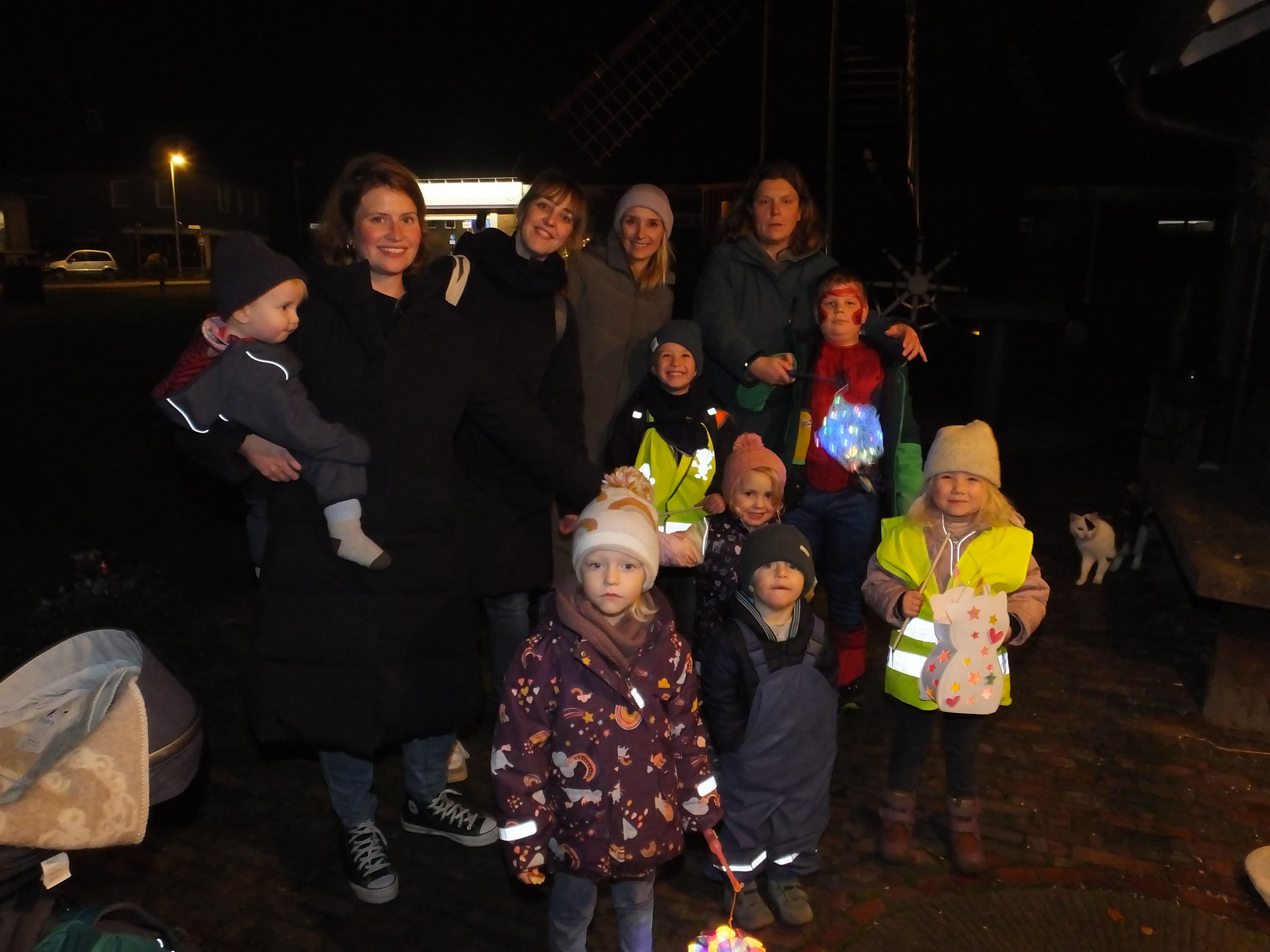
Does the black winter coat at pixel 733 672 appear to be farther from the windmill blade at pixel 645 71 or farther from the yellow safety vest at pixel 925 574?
the windmill blade at pixel 645 71

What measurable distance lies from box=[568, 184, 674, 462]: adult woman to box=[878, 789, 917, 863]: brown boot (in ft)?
6.30

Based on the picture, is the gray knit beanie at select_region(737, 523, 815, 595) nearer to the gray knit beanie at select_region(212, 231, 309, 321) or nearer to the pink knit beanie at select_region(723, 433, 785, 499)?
the pink knit beanie at select_region(723, 433, 785, 499)

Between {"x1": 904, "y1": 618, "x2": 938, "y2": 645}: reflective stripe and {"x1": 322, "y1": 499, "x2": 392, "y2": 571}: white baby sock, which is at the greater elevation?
{"x1": 322, "y1": 499, "x2": 392, "y2": 571}: white baby sock

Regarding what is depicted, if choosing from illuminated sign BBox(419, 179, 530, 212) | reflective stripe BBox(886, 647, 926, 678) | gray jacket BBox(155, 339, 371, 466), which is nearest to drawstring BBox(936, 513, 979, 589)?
reflective stripe BBox(886, 647, 926, 678)

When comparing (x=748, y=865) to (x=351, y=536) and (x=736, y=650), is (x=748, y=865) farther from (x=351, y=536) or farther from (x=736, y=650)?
(x=351, y=536)

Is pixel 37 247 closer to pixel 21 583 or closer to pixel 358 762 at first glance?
pixel 21 583

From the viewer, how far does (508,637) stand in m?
4.17

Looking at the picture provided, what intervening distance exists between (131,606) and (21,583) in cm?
102

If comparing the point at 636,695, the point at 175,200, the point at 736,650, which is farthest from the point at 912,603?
the point at 175,200

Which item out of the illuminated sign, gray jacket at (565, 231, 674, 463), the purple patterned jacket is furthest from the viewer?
the illuminated sign

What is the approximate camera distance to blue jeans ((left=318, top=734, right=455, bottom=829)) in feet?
11.8

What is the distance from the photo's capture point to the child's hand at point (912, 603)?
11.9 feet

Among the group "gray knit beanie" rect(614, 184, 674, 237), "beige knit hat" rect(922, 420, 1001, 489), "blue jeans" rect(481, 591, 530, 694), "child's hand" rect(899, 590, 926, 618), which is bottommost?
"blue jeans" rect(481, 591, 530, 694)

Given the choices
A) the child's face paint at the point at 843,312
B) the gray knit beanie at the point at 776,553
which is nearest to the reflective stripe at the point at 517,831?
the gray knit beanie at the point at 776,553
